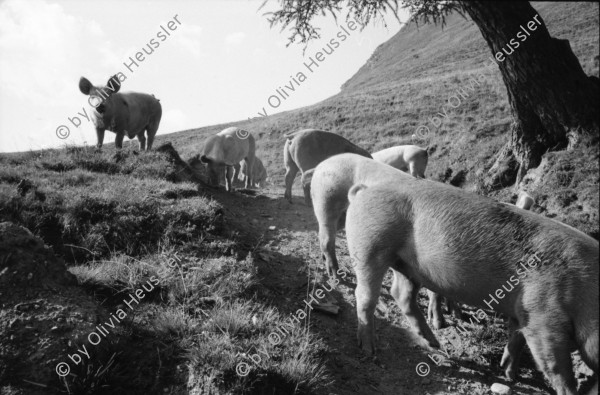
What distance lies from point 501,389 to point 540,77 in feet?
11.4

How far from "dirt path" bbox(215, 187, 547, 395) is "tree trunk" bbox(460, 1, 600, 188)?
8.70ft

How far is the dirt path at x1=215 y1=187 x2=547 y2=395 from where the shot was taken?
3592 millimetres

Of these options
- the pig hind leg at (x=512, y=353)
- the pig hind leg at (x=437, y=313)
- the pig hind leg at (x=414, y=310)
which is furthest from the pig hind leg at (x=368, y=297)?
the pig hind leg at (x=512, y=353)

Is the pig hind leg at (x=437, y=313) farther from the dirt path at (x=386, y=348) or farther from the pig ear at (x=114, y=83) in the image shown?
the pig ear at (x=114, y=83)

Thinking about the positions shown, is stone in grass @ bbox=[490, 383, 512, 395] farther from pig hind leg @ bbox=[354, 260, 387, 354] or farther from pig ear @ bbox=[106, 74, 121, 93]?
pig ear @ bbox=[106, 74, 121, 93]

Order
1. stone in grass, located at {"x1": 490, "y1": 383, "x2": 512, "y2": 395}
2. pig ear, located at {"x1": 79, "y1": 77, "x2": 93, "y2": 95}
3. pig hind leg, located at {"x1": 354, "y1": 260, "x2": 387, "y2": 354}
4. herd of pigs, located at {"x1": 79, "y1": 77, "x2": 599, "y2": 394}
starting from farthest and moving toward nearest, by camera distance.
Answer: pig ear, located at {"x1": 79, "y1": 77, "x2": 93, "y2": 95}
pig hind leg, located at {"x1": 354, "y1": 260, "x2": 387, "y2": 354}
stone in grass, located at {"x1": 490, "y1": 383, "x2": 512, "y2": 395}
herd of pigs, located at {"x1": 79, "y1": 77, "x2": 599, "y2": 394}

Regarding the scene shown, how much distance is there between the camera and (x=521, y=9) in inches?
167

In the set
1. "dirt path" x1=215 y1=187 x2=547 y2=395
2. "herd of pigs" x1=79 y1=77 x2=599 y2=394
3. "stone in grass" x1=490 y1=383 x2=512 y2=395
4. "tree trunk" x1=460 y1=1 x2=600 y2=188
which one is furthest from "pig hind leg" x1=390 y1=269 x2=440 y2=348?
"tree trunk" x1=460 y1=1 x2=600 y2=188

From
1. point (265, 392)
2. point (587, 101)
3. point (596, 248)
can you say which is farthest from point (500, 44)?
point (265, 392)

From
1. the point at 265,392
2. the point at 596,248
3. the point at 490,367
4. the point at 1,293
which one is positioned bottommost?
the point at 490,367

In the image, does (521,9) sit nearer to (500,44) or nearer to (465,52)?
(500,44)

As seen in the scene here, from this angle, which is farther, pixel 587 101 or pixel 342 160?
pixel 342 160

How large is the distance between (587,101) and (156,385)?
546 cm

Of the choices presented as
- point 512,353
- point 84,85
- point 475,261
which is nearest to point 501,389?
point 512,353
